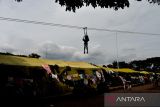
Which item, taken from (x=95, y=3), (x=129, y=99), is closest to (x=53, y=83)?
(x=129, y=99)

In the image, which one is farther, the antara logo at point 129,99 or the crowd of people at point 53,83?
the crowd of people at point 53,83

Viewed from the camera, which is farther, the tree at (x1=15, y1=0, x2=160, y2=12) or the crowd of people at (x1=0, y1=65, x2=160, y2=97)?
the crowd of people at (x1=0, y1=65, x2=160, y2=97)

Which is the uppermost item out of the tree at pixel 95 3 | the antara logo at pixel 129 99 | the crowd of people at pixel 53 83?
the tree at pixel 95 3

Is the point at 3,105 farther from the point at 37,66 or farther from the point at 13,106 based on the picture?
the point at 37,66

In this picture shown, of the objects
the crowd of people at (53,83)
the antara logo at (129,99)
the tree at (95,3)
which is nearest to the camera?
the tree at (95,3)

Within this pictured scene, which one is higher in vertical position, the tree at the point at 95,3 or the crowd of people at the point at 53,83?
the tree at the point at 95,3

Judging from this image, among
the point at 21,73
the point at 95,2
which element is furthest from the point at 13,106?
the point at 95,2

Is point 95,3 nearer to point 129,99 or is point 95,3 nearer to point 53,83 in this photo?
point 129,99

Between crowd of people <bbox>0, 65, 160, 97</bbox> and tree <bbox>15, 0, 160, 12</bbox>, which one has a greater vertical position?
tree <bbox>15, 0, 160, 12</bbox>

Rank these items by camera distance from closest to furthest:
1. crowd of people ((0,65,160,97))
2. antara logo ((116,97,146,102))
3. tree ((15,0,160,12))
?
tree ((15,0,160,12)) → antara logo ((116,97,146,102)) → crowd of people ((0,65,160,97))

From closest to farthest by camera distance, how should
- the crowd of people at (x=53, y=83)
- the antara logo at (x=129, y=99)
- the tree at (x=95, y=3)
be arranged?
the tree at (x=95, y=3)
the antara logo at (x=129, y=99)
the crowd of people at (x=53, y=83)

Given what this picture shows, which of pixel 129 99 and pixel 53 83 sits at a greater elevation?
pixel 53 83

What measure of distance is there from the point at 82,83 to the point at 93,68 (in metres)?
5.58

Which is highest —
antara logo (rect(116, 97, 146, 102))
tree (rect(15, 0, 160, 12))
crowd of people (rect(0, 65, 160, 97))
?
tree (rect(15, 0, 160, 12))
